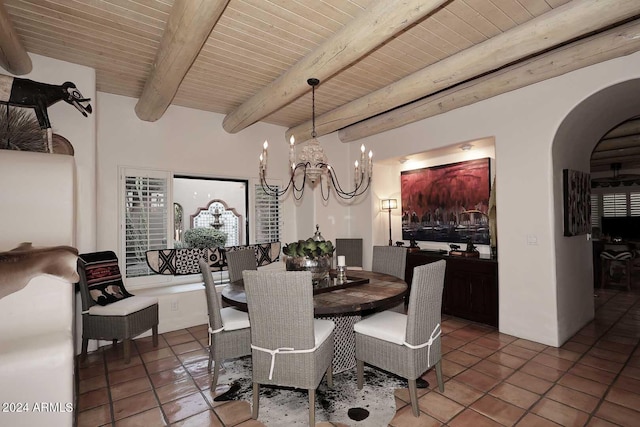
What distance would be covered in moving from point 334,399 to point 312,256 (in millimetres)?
1127

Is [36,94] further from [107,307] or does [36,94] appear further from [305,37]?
[305,37]

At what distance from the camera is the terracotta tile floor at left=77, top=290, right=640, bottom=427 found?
6.84 ft

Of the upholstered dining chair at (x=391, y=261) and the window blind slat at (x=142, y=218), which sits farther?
the window blind slat at (x=142, y=218)

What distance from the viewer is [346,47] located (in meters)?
2.41

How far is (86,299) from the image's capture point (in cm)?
300

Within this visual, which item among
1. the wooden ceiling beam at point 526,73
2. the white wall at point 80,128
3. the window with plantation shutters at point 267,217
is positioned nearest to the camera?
the wooden ceiling beam at point 526,73

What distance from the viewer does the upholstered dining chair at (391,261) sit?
330 centimetres

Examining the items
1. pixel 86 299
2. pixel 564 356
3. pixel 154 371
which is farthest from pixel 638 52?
pixel 86 299

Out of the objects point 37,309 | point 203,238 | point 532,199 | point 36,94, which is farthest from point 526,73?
point 203,238

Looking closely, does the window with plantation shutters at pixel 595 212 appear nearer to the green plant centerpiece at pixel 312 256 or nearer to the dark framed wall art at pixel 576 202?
the dark framed wall art at pixel 576 202

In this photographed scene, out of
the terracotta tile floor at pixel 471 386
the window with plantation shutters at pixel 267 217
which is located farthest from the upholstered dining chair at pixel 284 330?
the window with plantation shutters at pixel 267 217

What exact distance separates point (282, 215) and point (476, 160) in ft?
10.1

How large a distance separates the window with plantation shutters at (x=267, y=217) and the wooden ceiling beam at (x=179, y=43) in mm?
1995

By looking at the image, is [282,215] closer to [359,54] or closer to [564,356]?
[359,54]
